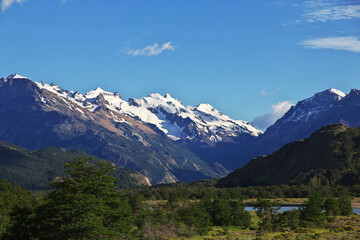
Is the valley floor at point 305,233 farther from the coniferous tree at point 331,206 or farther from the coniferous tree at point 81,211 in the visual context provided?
the coniferous tree at point 81,211

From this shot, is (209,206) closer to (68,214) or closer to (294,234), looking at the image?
(294,234)

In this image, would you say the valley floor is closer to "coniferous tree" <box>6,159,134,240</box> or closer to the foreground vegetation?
the foreground vegetation

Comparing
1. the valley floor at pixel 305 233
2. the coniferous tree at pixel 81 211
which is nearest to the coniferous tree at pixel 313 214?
the valley floor at pixel 305 233

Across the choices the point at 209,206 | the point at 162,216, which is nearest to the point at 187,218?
the point at 162,216

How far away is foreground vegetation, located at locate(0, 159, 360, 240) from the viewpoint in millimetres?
66812

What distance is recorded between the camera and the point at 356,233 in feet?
297

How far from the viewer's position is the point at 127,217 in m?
77.9

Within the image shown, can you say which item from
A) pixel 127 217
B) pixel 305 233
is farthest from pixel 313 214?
pixel 127 217

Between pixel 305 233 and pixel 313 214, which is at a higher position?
pixel 313 214

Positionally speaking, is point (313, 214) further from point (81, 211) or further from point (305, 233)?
point (81, 211)

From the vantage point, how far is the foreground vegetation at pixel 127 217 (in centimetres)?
6681

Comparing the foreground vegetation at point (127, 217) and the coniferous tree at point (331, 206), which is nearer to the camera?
the foreground vegetation at point (127, 217)

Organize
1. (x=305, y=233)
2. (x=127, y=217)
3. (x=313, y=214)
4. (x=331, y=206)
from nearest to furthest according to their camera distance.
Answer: (x=127, y=217)
(x=305, y=233)
(x=313, y=214)
(x=331, y=206)

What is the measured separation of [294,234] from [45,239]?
48973mm
